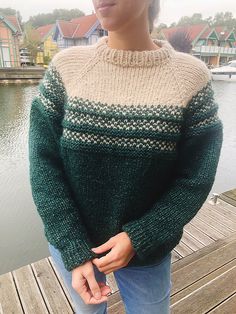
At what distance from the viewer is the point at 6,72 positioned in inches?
386

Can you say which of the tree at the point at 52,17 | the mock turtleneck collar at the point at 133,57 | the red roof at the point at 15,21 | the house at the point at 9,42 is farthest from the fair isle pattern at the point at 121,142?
the tree at the point at 52,17

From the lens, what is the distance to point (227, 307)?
114cm

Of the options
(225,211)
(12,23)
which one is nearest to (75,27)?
(12,23)

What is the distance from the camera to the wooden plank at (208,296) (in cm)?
114

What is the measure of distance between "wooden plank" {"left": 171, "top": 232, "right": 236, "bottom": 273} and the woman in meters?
0.88

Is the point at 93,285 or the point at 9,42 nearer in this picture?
the point at 93,285

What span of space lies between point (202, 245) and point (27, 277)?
0.95m

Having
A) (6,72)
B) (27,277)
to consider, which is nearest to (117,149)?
(27,277)

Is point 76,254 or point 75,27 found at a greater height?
point 75,27

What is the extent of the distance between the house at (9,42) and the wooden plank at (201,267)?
42.2ft

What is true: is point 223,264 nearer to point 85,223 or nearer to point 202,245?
point 202,245

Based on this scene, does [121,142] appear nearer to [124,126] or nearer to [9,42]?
[124,126]

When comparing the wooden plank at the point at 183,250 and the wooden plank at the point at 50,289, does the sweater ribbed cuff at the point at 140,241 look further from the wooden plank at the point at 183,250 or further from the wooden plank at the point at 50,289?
the wooden plank at the point at 183,250

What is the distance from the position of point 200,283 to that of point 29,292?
77 centimetres
